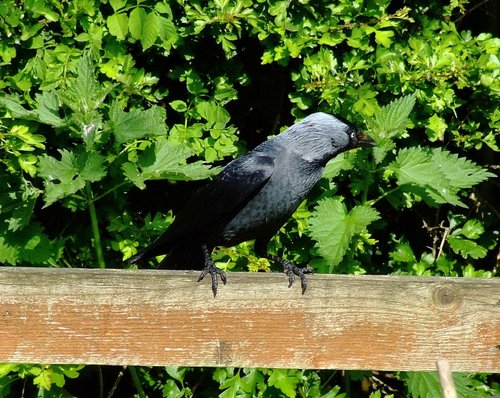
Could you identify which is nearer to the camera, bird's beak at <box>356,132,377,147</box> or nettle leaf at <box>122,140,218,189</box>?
nettle leaf at <box>122,140,218,189</box>

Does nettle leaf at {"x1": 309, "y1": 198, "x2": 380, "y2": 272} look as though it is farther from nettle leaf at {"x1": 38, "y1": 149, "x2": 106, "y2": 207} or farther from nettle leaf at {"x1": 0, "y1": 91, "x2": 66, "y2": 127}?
nettle leaf at {"x1": 0, "y1": 91, "x2": 66, "y2": 127}

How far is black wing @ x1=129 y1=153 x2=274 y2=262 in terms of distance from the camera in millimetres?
3234

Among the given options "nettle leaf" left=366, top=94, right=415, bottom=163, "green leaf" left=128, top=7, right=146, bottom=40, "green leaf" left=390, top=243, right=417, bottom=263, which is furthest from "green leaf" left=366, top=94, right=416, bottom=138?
"green leaf" left=128, top=7, right=146, bottom=40

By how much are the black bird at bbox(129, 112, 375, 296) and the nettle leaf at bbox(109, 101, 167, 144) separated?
359 millimetres

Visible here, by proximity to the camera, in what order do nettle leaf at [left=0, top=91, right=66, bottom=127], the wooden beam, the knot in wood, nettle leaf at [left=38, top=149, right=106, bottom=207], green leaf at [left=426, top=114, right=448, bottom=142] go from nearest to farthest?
1. the wooden beam
2. the knot in wood
3. nettle leaf at [left=38, top=149, right=106, bottom=207]
4. nettle leaf at [left=0, top=91, right=66, bottom=127]
5. green leaf at [left=426, top=114, right=448, bottom=142]

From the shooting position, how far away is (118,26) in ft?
11.2

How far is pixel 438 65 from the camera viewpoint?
357 cm

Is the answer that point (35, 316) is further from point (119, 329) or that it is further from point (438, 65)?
point (438, 65)

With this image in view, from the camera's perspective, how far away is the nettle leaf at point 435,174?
328cm

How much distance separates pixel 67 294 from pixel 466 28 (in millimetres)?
2781

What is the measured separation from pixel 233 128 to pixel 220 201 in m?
0.49

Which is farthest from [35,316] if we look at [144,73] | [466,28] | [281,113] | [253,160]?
[466,28]

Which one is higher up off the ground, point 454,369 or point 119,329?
point 119,329

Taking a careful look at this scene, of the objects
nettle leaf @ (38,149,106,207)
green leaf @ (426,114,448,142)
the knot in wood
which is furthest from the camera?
green leaf @ (426,114,448,142)
